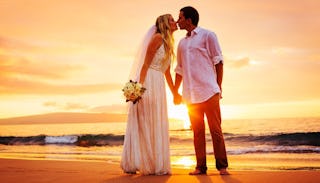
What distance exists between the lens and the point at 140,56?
252 inches

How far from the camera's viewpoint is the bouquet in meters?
5.99

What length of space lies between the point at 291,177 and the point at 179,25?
8.20 feet

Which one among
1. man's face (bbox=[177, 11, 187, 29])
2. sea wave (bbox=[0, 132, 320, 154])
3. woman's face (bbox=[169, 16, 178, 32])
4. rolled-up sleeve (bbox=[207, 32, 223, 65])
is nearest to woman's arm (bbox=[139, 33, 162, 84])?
woman's face (bbox=[169, 16, 178, 32])

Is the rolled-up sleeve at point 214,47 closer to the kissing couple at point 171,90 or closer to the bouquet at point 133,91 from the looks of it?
the kissing couple at point 171,90

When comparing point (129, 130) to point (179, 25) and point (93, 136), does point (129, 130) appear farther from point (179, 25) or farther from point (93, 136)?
point (93, 136)

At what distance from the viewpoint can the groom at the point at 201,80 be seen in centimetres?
599

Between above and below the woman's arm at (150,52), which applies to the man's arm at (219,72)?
below

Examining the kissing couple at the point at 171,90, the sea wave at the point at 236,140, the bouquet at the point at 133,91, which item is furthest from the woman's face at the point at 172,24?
the sea wave at the point at 236,140

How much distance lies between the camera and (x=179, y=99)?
21.3 feet

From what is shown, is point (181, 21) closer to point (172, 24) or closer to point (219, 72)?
point (172, 24)

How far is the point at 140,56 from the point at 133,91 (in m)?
0.65

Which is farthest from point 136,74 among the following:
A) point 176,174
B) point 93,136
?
point 93,136

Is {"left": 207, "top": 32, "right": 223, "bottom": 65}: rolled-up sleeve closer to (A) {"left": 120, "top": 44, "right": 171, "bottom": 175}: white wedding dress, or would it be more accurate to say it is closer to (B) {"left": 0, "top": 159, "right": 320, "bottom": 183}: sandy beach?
(A) {"left": 120, "top": 44, "right": 171, "bottom": 175}: white wedding dress

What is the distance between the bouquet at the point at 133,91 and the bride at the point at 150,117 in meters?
0.26
